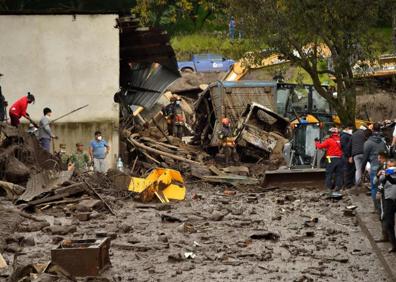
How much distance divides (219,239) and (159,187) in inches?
227

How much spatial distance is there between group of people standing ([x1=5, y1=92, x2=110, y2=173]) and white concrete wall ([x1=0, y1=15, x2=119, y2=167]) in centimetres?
360

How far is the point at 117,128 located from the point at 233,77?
423 inches

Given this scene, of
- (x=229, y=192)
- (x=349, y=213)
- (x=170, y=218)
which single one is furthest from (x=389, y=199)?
(x=229, y=192)

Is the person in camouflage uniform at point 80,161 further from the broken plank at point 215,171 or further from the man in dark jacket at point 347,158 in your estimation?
the man in dark jacket at point 347,158

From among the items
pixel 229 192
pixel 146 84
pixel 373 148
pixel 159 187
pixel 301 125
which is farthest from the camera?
pixel 146 84

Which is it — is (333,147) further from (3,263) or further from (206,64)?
(206,64)

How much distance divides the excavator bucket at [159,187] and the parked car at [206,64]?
23.1 meters

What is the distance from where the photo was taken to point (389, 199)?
14.0 m

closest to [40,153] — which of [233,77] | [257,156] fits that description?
[257,156]

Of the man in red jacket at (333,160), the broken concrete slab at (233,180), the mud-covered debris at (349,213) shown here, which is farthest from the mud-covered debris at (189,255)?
the broken concrete slab at (233,180)

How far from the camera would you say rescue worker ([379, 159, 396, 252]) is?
1399 cm

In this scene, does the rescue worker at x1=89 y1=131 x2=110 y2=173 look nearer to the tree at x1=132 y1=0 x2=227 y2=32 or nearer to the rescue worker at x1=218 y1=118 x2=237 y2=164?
the rescue worker at x1=218 y1=118 x2=237 y2=164

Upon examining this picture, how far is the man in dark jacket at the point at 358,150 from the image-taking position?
71.6ft

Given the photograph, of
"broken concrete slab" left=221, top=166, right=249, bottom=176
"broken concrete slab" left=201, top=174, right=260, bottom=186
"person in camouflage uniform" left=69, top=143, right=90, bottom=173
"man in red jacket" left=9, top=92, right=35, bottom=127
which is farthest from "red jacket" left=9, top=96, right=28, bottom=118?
"broken concrete slab" left=221, top=166, right=249, bottom=176
